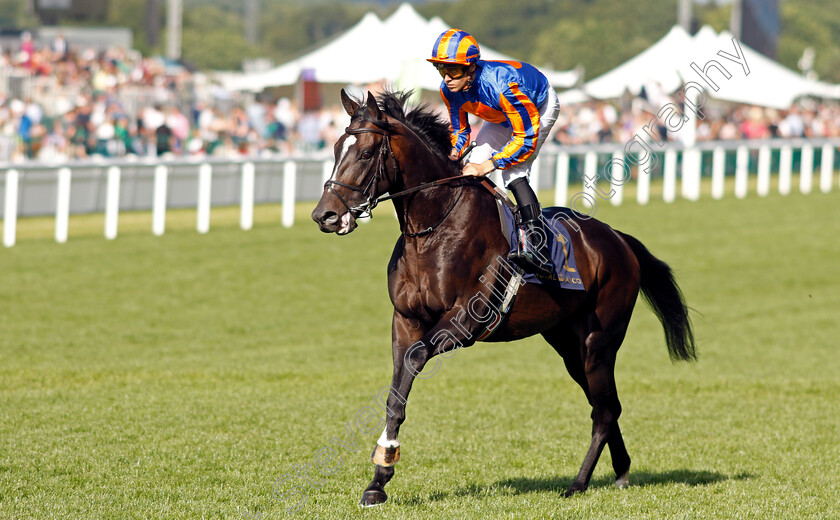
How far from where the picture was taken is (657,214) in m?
17.3

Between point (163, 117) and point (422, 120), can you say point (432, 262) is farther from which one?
point (163, 117)

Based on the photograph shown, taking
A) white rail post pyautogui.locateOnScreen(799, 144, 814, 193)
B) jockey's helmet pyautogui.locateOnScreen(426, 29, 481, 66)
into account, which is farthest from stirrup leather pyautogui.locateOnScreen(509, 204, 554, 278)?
white rail post pyautogui.locateOnScreen(799, 144, 814, 193)

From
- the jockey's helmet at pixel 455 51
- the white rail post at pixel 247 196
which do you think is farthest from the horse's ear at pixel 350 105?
the white rail post at pixel 247 196

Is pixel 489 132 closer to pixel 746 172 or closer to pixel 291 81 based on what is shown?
pixel 746 172

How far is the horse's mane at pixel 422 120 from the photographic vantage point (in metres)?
4.96

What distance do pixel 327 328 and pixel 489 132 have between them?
5499 millimetres

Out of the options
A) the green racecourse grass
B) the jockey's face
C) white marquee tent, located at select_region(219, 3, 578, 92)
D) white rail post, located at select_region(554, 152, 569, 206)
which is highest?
white marquee tent, located at select_region(219, 3, 578, 92)

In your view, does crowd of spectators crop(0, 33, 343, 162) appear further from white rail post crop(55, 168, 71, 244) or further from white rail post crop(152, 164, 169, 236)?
white rail post crop(55, 168, 71, 244)

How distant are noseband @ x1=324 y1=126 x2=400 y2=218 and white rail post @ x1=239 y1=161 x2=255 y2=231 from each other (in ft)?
33.4

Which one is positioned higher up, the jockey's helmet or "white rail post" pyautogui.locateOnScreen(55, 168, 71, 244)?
the jockey's helmet

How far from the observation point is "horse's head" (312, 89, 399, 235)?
451 centimetres

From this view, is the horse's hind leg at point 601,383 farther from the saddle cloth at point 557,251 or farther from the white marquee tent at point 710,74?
the white marquee tent at point 710,74

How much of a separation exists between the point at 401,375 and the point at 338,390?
327 centimetres

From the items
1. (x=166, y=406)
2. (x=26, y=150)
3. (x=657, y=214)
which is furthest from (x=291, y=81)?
(x=166, y=406)
